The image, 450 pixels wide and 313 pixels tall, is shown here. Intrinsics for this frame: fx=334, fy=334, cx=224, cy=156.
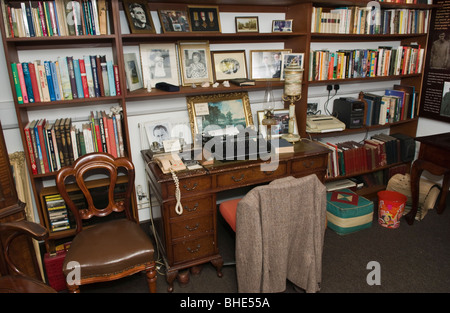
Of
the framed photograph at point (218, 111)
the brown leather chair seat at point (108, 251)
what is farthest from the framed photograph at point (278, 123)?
the brown leather chair seat at point (108, 251)

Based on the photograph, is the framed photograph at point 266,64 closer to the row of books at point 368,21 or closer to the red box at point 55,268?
the row of books at point 368,21

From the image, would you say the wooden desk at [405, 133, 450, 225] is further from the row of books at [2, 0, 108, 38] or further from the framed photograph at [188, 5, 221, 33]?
the row of books at [2, 0, 108, 38]

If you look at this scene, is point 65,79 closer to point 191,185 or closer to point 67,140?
point 67,140

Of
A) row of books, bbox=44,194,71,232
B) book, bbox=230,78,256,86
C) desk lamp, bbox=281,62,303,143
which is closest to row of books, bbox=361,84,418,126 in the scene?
desk lamp, bbox=281,62,303,143

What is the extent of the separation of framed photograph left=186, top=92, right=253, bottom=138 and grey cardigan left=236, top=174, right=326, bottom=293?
39.8 inches

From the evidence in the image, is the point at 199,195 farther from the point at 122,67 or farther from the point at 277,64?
the point at 277,64

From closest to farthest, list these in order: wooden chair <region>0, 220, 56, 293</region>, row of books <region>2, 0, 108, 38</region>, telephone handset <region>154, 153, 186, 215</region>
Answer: wooden chair <region>0, 220, 56, 293</region>
row of books <region>2, 0, 108, 38</region>
telephone handset <region>154, 153, 186, 215</region>

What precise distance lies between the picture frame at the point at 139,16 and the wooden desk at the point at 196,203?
88 centimetres

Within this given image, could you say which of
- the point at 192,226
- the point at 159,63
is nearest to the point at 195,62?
the point at 159,63

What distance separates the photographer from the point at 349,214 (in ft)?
9.00

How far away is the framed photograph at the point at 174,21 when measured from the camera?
2350 millimetres

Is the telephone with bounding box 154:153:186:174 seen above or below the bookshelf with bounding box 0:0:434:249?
below

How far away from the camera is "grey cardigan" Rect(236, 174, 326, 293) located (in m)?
1.74

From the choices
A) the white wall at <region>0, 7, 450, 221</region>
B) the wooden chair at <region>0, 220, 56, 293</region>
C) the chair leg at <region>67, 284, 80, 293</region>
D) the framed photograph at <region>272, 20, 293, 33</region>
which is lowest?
the chair leg at <region>67, 284, 80, 293</region>
